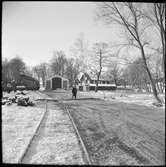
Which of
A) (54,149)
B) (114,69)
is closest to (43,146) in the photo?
(54,149)

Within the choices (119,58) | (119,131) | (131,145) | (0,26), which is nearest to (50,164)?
(131,145)

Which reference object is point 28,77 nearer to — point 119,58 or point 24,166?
point 119,58

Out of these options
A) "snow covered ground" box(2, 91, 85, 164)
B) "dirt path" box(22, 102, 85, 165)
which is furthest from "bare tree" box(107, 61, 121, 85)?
"dirt path" box(22, 102, 85, 165)

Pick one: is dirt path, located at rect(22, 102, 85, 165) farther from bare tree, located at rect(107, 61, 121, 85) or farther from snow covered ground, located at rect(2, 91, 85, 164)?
bare tree, located at rect(107, 61, 121, 85)

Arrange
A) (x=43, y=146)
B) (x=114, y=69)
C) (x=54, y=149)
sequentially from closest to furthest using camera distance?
(x=54, y=149) < (x=43, y=146) < (x=114, y=69)

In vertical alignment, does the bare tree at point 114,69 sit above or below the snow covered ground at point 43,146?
above

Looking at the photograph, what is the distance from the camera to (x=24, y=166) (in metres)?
2.57

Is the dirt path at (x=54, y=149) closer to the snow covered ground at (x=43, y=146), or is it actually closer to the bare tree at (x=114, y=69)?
the snow covered ground at (x=43, y=146)

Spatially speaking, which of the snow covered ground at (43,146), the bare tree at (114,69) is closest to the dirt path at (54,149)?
the snow covered ground at (43,146)

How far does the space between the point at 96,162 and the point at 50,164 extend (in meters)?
0.80

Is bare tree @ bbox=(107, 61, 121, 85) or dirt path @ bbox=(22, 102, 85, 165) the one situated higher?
bare tree @ bbox=(107, 61, 121, 85)

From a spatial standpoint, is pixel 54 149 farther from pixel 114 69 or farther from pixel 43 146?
pixel 114 69

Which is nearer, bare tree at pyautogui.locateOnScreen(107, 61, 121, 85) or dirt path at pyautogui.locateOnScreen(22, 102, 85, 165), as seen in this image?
dirt path at pyautogui.locateOnScreen(22, 102, 85, 165)

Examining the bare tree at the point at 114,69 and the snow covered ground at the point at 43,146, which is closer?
the snow covered ground at the point at 43,146
